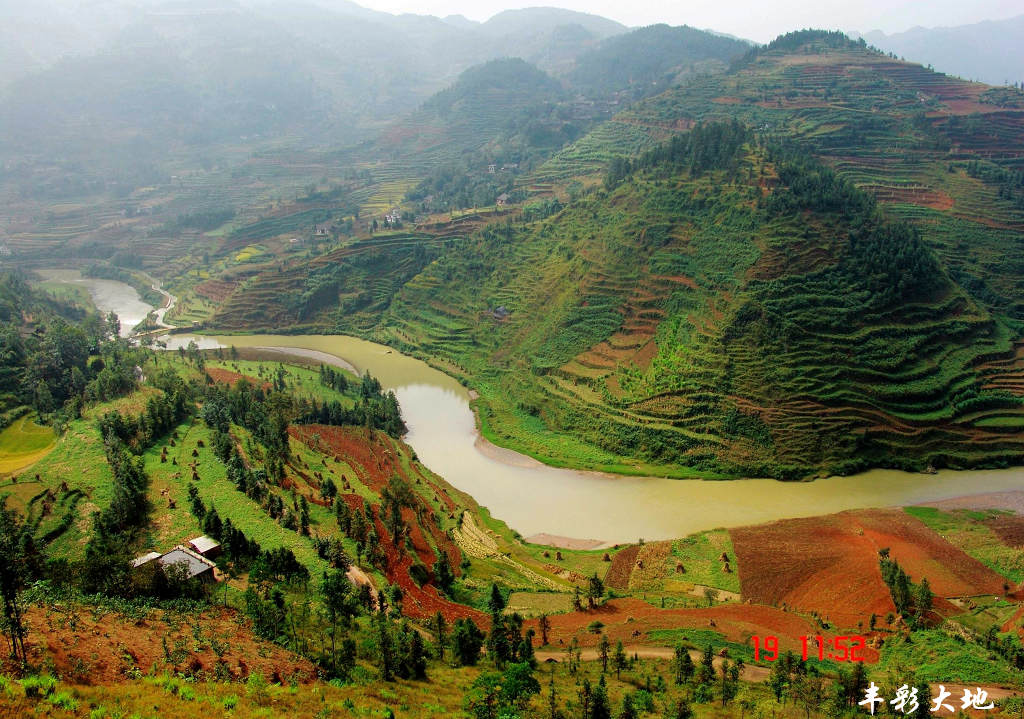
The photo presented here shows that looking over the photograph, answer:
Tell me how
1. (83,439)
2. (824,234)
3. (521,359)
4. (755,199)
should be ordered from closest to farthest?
(83,439), (824,234), (755,199), (521,359)

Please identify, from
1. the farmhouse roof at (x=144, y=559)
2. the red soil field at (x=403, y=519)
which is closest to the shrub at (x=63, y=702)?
the farmhouse roof at (x=144, y=559)

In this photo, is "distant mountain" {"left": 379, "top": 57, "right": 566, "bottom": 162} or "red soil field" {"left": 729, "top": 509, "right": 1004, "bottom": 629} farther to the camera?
"distant mountain" {"left": 379, "top": 57, "right": 566, "bottom": 162}

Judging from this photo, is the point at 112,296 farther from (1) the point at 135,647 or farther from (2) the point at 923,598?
(2) the point at 923,598

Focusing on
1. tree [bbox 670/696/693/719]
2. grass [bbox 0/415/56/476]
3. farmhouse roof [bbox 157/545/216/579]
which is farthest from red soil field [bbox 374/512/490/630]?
grass [bbox 0/415/56/476]

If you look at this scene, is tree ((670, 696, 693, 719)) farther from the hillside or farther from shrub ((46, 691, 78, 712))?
the hillside

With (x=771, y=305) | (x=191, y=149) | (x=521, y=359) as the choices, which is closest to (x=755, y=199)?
(x=771, y=305)

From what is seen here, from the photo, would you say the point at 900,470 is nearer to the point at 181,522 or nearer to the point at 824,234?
the point at 824,234
